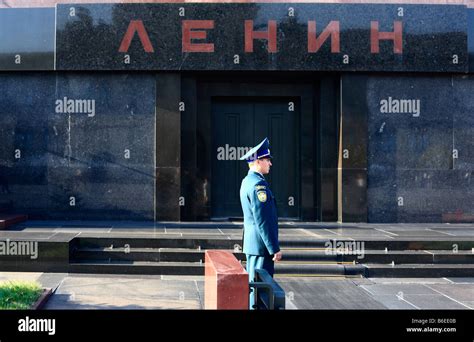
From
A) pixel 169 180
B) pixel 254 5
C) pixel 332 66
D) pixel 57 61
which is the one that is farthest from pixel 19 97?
pixel 332 66

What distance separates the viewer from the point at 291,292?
25.5 ft

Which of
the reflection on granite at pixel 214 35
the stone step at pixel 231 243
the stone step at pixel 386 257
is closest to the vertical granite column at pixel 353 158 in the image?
the reflection on granite at pixel 214 35

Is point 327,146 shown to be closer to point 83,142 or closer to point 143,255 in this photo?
point 143,255

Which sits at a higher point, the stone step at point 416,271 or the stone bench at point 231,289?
the stone bench at point 231,289

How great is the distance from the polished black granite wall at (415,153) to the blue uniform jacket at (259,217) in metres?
7.72

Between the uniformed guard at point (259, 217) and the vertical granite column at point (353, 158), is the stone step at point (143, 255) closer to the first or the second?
the uniformed guard at point (259, 217)

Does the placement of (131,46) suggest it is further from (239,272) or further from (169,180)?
Answer: (239,272)

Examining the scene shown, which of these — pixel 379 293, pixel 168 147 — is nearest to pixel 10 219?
pixel 168 147

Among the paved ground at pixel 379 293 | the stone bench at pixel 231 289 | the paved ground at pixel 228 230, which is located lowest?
the paved ground at pixel 379 293

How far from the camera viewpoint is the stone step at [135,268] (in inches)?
352

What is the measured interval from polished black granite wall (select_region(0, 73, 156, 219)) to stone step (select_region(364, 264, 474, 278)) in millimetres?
5976

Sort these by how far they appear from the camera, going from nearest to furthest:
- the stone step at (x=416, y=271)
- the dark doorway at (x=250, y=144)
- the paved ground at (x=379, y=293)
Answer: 1. the paved ground at (x=379, y=293)
2. the stone step at (x=416, y=271)
3. the dark doorway at (x=250, y=144)

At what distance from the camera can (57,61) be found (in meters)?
12.7

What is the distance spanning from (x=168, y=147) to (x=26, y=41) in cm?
439
